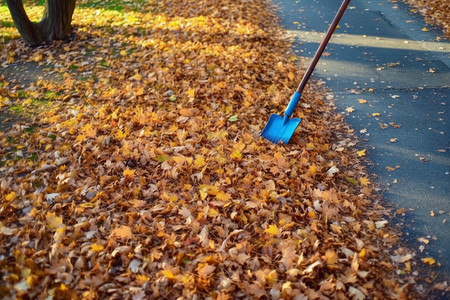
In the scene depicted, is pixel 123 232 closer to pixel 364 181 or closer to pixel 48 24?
pixel 364 181

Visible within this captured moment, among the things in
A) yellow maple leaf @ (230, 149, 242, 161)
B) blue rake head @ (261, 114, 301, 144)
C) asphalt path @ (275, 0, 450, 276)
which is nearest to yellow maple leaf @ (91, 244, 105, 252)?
yellow maple leaf @ (230, 149, 242, 161)

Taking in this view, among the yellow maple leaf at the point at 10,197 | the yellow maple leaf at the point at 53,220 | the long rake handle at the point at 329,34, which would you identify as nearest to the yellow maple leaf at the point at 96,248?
the yellow maple leaf at the point at 53,220

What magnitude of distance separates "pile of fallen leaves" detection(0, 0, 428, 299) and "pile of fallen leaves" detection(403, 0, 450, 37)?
307cm

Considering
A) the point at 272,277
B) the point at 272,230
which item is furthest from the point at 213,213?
the point at 272,277

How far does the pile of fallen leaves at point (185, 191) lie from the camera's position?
2725mm

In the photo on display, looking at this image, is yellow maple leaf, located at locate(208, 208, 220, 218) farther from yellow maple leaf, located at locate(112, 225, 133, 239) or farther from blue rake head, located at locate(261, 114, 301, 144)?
blue rake head, located at locate(261, 114, 301, 144)

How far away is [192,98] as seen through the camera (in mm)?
4645

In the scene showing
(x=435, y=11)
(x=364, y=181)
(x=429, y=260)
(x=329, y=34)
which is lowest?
(x=429, y=260)

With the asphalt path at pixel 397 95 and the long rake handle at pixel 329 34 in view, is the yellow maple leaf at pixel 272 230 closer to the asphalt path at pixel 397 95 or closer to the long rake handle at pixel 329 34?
the asphalt path at pixel 397 95

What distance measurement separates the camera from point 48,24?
6.13 meters

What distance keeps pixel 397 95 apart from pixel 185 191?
310cm

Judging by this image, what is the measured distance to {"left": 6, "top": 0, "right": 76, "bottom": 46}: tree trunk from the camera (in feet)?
19.6

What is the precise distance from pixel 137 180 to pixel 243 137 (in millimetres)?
1238

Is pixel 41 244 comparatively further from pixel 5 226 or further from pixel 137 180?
pixel 137 180
